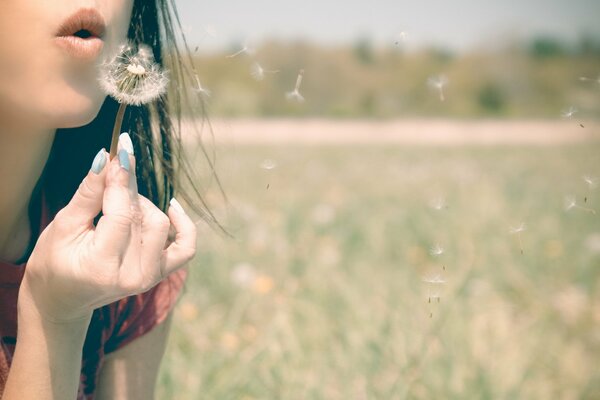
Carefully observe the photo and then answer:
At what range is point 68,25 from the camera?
87 cm

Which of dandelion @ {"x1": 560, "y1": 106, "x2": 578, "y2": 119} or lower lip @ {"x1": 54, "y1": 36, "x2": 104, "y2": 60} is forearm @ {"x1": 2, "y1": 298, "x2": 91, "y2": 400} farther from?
dandelion @ {"x1": 560, "y1": 106, "x2": 578, "y2": 119}

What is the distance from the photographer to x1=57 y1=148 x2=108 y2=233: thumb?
0.85m

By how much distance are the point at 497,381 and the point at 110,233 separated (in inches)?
45.3

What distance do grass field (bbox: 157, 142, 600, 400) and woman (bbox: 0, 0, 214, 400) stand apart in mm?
168

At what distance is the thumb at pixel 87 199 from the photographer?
0.85 metres

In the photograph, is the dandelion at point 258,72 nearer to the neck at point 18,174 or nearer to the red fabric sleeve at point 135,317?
the neck at point 18,174

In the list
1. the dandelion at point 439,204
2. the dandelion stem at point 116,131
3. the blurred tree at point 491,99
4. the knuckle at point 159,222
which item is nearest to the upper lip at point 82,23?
the dandelion stem at point 116,131

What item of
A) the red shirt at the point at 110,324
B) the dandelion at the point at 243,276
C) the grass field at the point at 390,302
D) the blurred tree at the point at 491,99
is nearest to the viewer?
the red shirt at the point at 110,324

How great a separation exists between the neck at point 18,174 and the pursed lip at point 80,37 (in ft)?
0.54

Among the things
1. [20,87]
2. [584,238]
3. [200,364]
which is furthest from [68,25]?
[584,238]

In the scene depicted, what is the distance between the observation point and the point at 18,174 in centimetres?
112

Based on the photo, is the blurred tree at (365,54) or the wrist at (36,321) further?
the blurred tree at (365,54)

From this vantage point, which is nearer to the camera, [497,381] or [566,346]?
[497,381]

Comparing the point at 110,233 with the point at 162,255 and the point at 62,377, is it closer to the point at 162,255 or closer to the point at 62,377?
the point at 162,255
